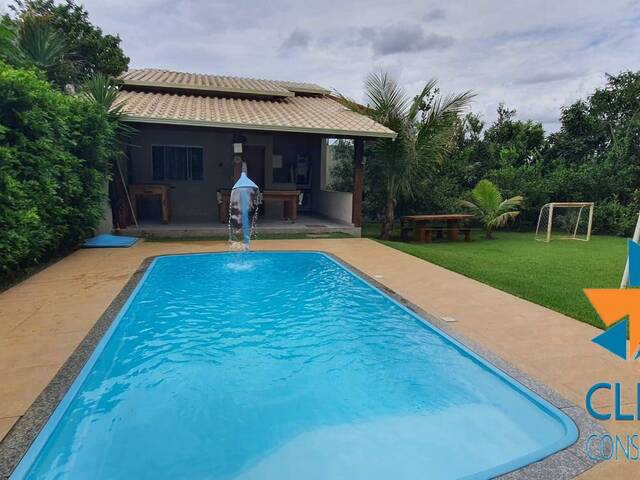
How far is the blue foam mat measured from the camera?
362 inches

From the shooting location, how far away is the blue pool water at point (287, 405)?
266 centimetres

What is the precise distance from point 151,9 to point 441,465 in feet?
49.8

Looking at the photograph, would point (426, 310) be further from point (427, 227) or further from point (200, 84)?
point (200, 84)

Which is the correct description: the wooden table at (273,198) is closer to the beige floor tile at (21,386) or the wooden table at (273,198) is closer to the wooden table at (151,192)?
the wooden table at (151,192)

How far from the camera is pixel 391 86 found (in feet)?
37.6

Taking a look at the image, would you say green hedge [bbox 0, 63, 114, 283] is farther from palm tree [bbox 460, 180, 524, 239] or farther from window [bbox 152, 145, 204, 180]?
palm tree [bbox 460, 180, 524, 239]

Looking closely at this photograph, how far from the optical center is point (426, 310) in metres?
5.32

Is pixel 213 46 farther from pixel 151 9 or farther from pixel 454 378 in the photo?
pixel 454 378

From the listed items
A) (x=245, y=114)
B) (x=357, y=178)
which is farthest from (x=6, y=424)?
(x=357, y=178)

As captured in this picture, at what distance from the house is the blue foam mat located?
84 cm

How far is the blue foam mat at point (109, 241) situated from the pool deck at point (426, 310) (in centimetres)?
105

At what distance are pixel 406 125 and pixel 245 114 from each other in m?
4.61

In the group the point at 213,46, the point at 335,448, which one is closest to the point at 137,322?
the point at 335,448

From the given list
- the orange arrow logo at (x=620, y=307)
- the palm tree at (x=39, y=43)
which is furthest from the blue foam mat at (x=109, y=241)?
the orange arrow logo at (x=620, y=307)
